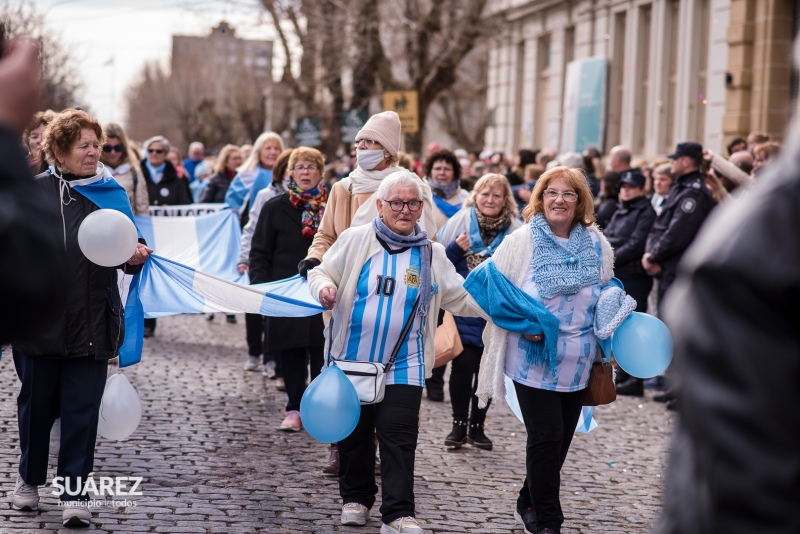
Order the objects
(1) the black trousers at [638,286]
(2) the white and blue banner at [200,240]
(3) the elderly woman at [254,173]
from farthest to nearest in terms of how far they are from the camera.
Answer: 1. (3) the elderly woman at [254,173]
2. (1) the black trousers at [638,286]
3. (2) the white and blue banner at [200,240]

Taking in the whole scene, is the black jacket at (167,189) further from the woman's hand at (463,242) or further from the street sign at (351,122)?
the street sign at (351,122)

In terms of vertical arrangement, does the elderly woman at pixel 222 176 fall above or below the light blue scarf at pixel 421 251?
above

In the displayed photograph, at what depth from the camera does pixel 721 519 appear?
5.25 feet

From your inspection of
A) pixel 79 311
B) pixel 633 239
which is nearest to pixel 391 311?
pixel 79 311

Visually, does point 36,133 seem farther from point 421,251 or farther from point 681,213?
point 681,213

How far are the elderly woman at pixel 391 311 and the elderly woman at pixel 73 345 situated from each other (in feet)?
3.64

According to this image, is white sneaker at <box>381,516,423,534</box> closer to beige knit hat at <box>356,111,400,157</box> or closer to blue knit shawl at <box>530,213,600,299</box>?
blue knit shawl at <box>530,213,600,299</box>

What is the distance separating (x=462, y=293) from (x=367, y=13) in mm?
23094

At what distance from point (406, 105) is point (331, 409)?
19292 millimetres

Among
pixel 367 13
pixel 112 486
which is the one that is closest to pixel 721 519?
pixel 112 486

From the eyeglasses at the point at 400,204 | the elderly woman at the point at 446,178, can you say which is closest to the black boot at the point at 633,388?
the elderly woman at the point at 446,178

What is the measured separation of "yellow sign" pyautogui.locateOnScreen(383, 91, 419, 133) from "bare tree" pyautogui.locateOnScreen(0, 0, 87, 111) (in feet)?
30.3

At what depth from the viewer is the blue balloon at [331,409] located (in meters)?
5.73

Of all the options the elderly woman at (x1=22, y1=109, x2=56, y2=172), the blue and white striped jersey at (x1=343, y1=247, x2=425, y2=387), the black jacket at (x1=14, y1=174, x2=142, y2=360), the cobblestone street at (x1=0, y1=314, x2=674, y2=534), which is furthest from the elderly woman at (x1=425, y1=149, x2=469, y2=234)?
the black jacket at (x1=14, y1=174, x2=142, y2=360)
